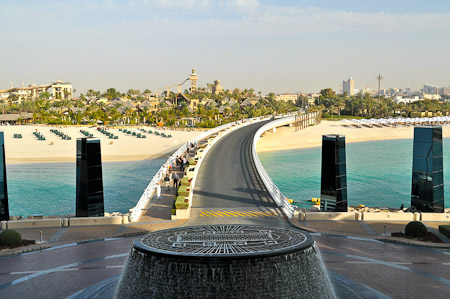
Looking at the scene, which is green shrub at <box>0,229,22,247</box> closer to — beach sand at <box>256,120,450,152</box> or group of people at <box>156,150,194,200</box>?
group of people at <box>156,150,194,200</box>

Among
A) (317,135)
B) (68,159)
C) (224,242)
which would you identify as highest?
(317,135)

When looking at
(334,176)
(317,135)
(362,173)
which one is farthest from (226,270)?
(317,135)

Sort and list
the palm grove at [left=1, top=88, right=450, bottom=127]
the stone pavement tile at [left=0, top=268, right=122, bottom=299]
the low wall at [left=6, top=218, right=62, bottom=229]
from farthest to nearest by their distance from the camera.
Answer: the palm grove at [left=1, top=88, right=450, bottom=127] < the low wall at [left=6, top=218, right=62, bottom=229] < the stone pavement tile at [left=0, top=268, right=122, bottom=299]

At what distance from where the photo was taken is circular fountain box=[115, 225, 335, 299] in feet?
36.4

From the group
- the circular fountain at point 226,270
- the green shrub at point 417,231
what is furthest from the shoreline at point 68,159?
the circular fountain at point 226,270

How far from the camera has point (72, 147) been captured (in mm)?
83000

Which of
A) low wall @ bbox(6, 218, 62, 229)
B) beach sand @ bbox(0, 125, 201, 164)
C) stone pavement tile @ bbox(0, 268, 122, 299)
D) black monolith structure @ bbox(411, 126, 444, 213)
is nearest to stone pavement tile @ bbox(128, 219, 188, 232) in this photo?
low wall @ bbox(6, 218, 62, 229)

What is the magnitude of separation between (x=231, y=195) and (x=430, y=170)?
11662 mm

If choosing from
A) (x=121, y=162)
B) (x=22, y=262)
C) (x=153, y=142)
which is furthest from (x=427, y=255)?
(x=153, y=142)

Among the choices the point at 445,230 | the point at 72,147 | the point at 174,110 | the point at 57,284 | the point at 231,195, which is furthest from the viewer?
the point at 174,110

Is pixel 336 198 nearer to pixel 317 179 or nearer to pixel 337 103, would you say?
pixel 317 179

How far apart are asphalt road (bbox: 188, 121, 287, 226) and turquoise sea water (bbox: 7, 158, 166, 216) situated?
310 inches

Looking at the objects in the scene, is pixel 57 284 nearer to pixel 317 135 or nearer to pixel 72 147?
pixel 72 147

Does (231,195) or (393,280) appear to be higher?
(231,195)
